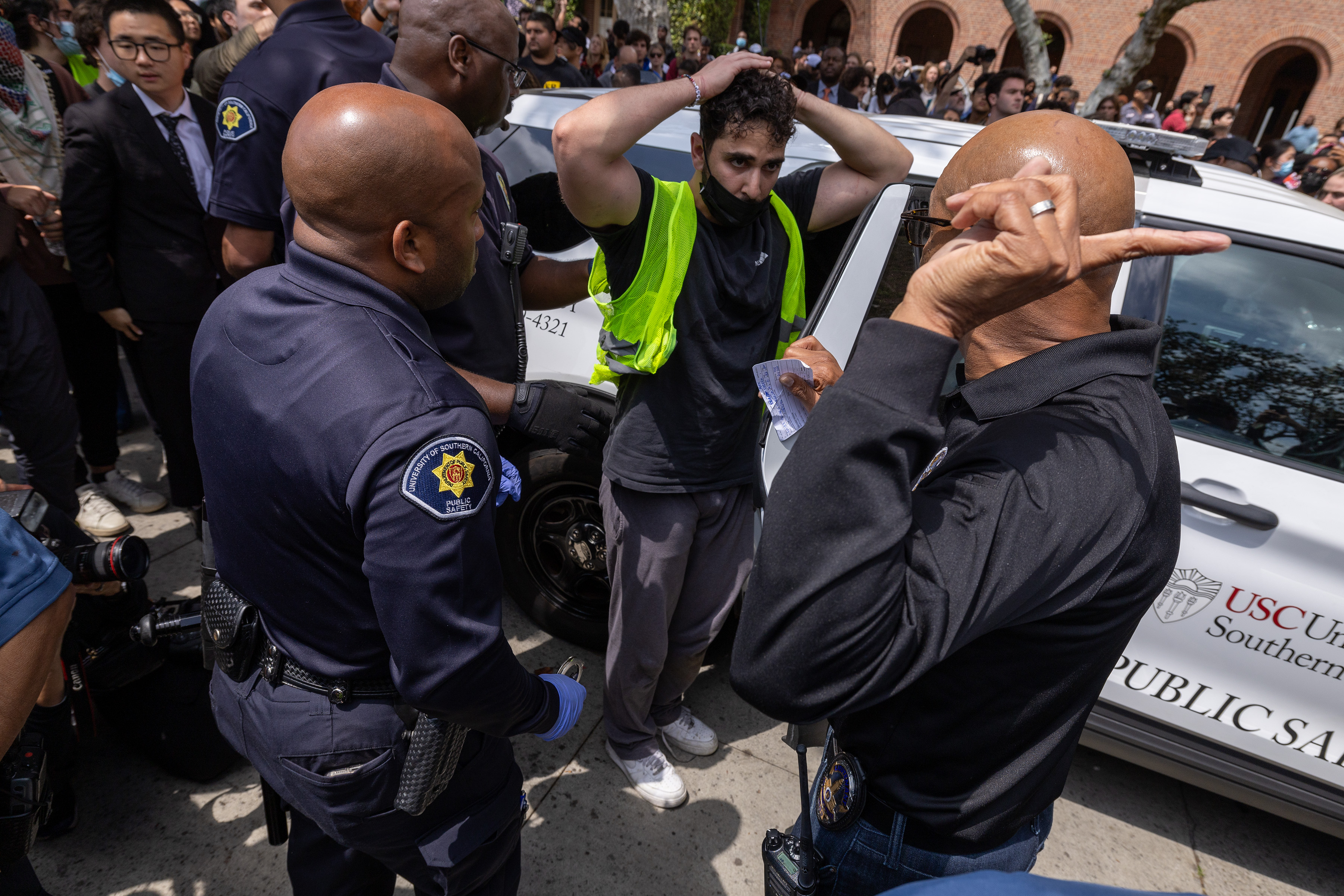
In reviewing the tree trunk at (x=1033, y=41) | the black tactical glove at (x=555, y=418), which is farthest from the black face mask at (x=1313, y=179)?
the black tactical glove at (x=555, y=418)

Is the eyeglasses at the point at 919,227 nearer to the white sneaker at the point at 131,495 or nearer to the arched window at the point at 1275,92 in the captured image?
the white sneaker at the point at 131,495

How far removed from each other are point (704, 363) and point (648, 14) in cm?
1562

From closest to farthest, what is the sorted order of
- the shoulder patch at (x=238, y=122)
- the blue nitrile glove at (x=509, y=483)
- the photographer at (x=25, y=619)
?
the photographer at (x=25, y=619)
the blue nitrile glove at (x=509, y=483)
the shoulder patch at (x=238, y=122)

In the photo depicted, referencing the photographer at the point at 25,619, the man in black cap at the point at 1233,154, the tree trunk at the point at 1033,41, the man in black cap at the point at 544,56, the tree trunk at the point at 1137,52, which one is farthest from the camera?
the tree trunk at the point at 1033,41

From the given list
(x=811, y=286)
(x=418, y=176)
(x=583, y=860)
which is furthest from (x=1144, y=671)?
(x=418, y=176)

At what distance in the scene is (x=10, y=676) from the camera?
4.14 ft

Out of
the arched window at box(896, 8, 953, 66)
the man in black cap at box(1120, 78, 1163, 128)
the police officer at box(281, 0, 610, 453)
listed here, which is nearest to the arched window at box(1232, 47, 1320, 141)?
the arched window at box(896, 8, 953, 66)

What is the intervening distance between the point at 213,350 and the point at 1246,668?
2.60m

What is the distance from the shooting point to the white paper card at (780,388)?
1.58 m

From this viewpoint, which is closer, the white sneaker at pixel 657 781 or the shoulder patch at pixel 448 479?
the shoulder patch at pixel 448 479

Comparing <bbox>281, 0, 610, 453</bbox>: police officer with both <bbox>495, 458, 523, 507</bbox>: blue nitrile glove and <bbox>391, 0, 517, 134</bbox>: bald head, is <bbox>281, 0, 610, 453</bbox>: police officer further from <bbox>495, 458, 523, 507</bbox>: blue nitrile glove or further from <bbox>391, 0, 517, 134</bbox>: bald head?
<bbox>495, 458, 523, 507</bbox>: blue nitrile glove

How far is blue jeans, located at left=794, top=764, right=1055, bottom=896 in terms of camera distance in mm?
1124

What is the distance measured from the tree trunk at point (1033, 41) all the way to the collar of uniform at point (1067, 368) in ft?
33.1

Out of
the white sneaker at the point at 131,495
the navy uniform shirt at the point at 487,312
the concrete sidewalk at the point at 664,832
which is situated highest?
the navy uniform shirt at the point at 487,312
